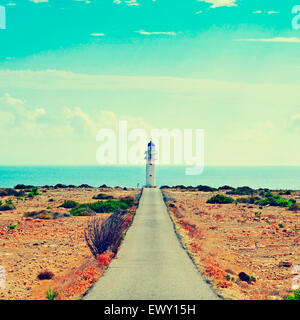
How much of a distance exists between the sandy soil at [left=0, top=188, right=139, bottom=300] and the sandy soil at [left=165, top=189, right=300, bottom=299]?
14.9 ft

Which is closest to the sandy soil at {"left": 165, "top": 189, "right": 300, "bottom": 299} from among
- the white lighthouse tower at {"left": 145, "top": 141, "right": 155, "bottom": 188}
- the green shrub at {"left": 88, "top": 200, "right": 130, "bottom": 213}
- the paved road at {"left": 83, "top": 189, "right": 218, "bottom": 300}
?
the paved road at {"left": 83, "top": 189, "right": 218, "bottom": 300}

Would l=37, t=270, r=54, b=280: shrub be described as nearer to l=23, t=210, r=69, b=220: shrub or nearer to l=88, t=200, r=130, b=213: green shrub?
l=23, t=210, r=69, b=220: shrub

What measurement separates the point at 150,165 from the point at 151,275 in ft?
175

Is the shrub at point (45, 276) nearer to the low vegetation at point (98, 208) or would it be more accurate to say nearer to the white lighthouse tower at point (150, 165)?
the low vegetation at point (98, 208)

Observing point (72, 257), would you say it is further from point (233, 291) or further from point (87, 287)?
point (233, 291)

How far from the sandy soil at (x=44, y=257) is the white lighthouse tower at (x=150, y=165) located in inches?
1346

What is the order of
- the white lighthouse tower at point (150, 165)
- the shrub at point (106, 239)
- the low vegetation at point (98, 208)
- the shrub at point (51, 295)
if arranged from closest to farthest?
the shrub at point (51, 295)
the shrub at point (106, 239)
the low vegetation at point (98, 208)
the white lighthouse tower at point (150, 165)

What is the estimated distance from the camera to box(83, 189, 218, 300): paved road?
10.1 m

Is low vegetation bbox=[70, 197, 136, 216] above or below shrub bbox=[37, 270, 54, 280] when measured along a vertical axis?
below

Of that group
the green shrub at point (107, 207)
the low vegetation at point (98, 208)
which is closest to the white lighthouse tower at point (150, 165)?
the low vegetation at point (98, 208)

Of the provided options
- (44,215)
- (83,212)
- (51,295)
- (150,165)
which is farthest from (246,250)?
(150,165)

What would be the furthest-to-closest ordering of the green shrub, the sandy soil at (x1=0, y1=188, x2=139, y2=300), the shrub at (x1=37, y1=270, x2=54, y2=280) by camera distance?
the green shrub
the shrub at (x1=37, y1=270, x2=54, y2=280)
the sandy soil at (x1=0, y1=188, x2=139, y2=300)

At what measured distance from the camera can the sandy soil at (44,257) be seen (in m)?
12.6
